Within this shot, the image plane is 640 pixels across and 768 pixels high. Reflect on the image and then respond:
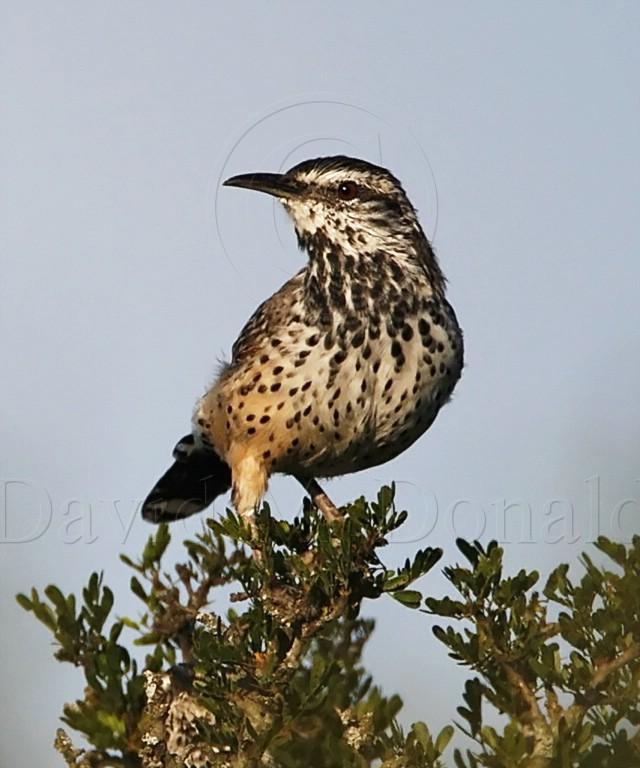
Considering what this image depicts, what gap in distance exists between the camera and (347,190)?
520cm

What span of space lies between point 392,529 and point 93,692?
95 centimetres

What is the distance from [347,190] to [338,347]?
2.13 feet

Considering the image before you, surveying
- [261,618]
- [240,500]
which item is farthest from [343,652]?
[240,500]

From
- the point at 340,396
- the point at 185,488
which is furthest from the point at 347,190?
the point at 185,488

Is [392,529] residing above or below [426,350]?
below

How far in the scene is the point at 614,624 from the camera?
9.92 feet

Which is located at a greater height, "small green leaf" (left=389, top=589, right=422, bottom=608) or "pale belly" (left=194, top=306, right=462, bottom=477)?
"pale belly" (left=194, top=306, right=462, bottom=477)

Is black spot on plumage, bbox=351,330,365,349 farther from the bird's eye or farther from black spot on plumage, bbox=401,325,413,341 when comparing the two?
the bird's eye

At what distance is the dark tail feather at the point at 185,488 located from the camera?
19.0 feet

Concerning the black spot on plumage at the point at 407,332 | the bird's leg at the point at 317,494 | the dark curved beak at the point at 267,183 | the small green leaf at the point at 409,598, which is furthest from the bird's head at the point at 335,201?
the small green leaf at the point at 409,598

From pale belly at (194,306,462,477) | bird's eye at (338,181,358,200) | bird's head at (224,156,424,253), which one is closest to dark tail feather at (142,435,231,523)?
pale belly at (194,306,462,477)

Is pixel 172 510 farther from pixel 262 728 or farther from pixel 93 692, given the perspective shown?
pixel 262 728

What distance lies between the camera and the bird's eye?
5191 millimetres

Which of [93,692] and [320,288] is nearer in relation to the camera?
[93,692]
